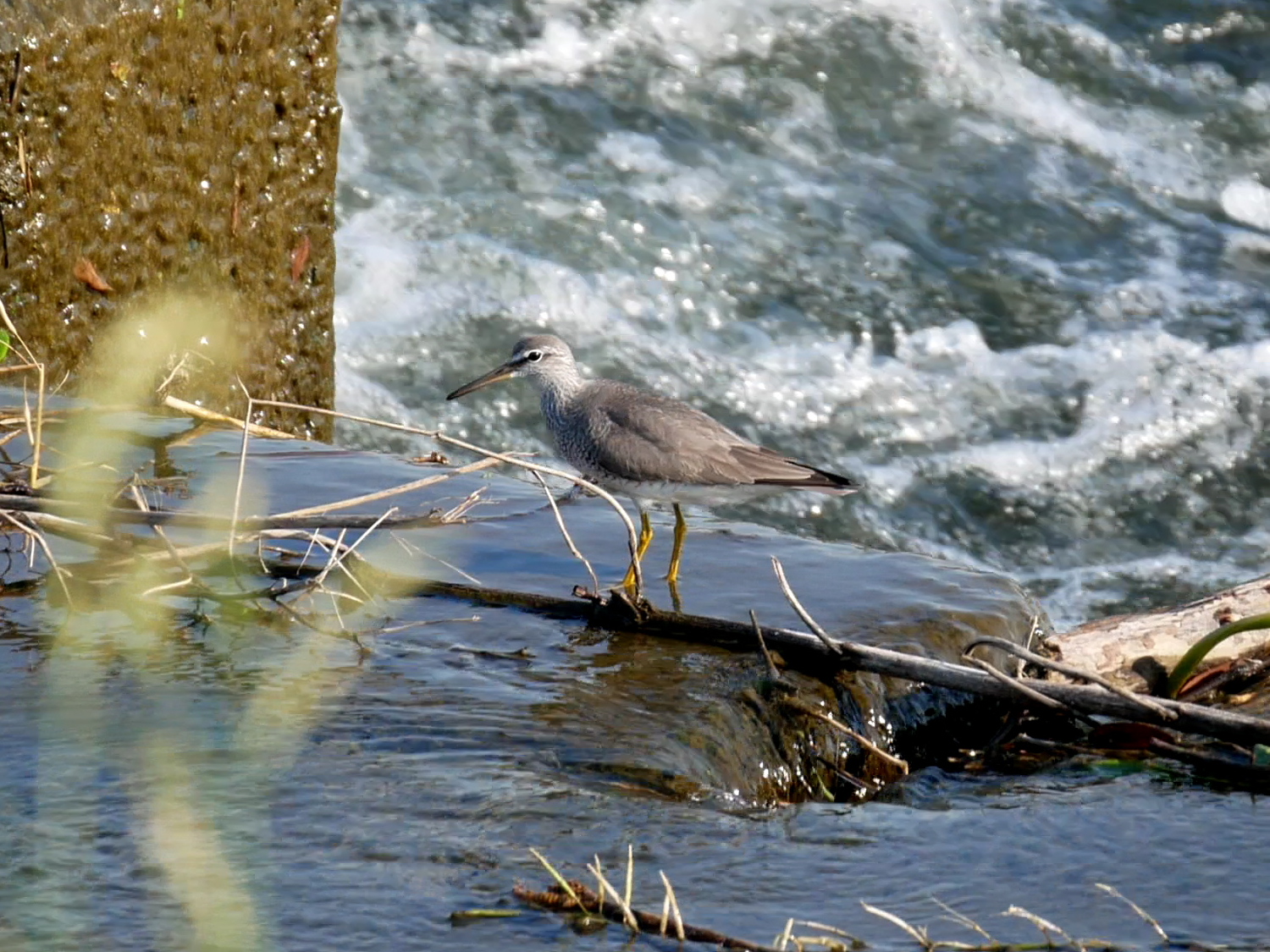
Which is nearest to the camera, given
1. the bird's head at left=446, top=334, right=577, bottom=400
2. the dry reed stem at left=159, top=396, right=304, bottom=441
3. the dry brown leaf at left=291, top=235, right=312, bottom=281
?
the dry reed stem at left=159, top=396, right=304, bottom=441

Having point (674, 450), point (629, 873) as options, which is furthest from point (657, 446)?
point (629, 873)

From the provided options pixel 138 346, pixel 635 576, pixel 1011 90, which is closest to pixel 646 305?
pixel 1011 90

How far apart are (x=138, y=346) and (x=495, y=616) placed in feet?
7.95

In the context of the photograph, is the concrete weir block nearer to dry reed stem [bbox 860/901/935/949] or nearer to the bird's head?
the bird's head

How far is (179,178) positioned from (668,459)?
225 cm

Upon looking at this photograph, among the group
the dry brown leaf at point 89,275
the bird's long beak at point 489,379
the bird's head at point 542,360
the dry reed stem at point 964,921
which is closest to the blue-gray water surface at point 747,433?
the dry reed stem at point 964,921

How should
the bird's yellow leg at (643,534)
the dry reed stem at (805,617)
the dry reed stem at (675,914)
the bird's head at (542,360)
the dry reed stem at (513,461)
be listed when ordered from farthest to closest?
the bird's head at (542,360) < the bird's yellow leg at (643,534) < the dry reed stem at (513,461) < the dry reed stem at (805,617) < the dry reed stem at (675,914)

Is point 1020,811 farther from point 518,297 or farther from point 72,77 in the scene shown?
point 518,297

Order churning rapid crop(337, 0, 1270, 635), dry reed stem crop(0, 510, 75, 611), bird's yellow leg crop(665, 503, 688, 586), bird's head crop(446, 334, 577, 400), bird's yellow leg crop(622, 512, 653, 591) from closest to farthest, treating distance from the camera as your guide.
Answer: dry reed stem crop(0, 510, 75, 611) → bird's yellow leg crop(665, 503, 688, 586) → bird's yellow leg crop(622, 512, 653, 591) → bird's head crop(446, 334, 577, 400) → churning rapid crop(337, 0, 1270, 635)

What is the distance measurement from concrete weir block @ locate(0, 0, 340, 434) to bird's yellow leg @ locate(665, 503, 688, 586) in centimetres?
204

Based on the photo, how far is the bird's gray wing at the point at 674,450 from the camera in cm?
497

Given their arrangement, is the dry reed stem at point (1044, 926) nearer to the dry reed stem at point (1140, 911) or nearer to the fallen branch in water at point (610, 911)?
the dry reed stem at point (1140, 911)

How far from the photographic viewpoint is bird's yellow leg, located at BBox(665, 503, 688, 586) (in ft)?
15.1

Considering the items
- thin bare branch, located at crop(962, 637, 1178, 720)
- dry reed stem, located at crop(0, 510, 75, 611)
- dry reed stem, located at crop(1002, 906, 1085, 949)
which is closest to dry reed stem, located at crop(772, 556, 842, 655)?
thin bare branch, located at crop(962, 637, 1178, 720)
